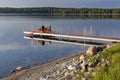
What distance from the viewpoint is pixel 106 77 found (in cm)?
827

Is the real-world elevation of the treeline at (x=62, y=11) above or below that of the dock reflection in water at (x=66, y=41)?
below

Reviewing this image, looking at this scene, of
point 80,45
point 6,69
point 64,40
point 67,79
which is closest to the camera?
point 67,79

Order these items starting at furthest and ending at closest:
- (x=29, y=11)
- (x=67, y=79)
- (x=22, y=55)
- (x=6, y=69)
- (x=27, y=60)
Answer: (x=29, y=11), (x=22, y=55), (x=27, y=60), (x=6, y=69), (x=67, y=79)

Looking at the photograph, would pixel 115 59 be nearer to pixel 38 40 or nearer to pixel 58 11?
pixel 38 40

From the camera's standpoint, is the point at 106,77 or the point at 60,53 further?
the point at 60,53

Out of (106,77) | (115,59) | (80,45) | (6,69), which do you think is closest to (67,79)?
(115,59)

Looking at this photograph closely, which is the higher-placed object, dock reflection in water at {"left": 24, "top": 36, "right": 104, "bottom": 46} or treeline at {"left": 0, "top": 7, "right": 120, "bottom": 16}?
dock reflection in water at {"left": 24, "top": 36, "right": 104, "bottom": 46}

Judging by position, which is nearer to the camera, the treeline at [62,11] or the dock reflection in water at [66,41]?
the dock reflection in water at [66,41]

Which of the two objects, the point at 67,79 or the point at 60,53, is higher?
the point at 67,79

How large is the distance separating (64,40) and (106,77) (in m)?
37.2

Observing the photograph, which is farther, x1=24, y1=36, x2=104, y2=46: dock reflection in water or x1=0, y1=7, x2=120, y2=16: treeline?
x1=0, y1=7, x2=120, y2=16: treeline

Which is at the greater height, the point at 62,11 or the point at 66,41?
the point at 66,41

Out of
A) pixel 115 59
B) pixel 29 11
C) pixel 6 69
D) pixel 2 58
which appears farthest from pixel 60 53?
pixel 29 11

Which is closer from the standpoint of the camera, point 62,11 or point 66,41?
point 66,41
